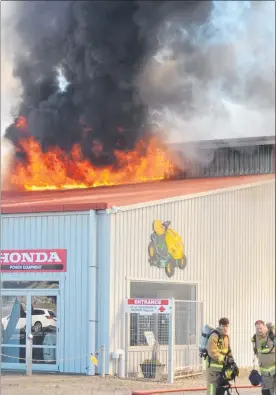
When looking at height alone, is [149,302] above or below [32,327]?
above

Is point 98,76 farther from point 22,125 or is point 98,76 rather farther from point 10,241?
point 10,241

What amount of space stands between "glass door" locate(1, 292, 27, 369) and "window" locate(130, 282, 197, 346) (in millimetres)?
2528

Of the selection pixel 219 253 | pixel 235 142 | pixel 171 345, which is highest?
pixel 235 142

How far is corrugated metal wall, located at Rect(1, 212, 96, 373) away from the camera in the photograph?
770 inches

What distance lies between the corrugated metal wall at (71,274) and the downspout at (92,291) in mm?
27

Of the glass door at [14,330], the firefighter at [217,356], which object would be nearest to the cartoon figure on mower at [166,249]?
the glass door at [14,330]

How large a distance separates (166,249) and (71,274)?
289 centimetres

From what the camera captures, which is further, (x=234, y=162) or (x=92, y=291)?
(x=234, y=162)

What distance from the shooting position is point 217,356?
1291 centimetres

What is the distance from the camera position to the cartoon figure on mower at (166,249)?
2112 cm

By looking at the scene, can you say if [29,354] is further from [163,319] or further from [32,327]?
[163,319]

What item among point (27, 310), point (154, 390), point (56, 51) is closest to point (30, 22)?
point (56, 51)

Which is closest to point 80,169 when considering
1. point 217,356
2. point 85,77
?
point 85,77

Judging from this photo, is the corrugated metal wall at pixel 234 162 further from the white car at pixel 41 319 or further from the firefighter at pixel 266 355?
the firefighter at pixel 266 355
